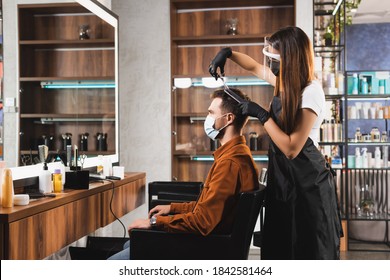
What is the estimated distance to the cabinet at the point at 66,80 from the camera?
2.74 m

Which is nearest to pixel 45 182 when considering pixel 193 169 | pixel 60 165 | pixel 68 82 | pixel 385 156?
pixel 60 165

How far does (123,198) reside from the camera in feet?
12.0

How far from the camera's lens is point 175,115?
198 inches

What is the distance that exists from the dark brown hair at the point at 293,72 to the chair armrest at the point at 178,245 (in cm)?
52

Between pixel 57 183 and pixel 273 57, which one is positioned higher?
pixel 273 57

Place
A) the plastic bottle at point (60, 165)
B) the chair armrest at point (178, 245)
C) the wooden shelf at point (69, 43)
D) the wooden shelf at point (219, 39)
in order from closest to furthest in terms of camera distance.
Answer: the chair armrest at point (178, 245)
the wooden shelf at point (69, 43)
the plastic bottle at point (60, 165)
the wooden shelf at point (219, 39)

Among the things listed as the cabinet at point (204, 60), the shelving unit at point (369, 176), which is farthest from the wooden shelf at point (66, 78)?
the shelving unit at point (369, 176)

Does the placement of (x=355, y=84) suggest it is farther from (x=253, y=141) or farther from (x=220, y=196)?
(x=220, y=196)

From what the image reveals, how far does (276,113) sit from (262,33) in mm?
2978

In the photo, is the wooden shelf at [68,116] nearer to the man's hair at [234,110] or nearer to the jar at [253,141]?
the man's hair at [234,110]

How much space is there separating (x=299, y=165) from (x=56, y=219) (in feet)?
3.74

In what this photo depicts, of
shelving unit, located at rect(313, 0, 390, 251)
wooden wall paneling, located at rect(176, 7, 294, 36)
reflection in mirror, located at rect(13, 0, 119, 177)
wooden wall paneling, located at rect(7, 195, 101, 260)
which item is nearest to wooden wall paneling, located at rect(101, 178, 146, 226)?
wooden wall paneling, located at rect(7, 195, 101, 260)

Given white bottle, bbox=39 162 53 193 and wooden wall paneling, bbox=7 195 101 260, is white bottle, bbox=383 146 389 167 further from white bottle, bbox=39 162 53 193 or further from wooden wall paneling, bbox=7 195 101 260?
white bottle, bbox=39 162 53 193
